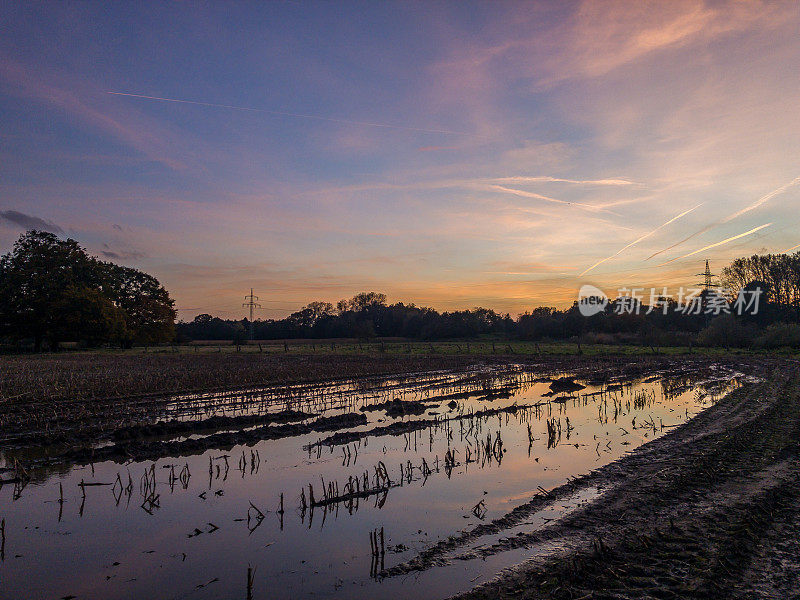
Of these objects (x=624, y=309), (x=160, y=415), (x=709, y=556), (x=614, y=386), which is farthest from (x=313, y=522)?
(x=624, y=309)

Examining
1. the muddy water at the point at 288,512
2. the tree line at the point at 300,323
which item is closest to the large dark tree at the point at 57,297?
the tree line at the point at 300,323

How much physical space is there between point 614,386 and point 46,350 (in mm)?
69429

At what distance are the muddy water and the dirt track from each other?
36cm

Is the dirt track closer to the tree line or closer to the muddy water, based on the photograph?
the muddy water

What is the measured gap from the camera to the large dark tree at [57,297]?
5934 centimetres

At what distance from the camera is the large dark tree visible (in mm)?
59344

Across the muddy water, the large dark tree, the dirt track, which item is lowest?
the muddy water

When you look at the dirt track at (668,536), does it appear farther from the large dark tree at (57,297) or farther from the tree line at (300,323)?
the large dark tree at (57,297)

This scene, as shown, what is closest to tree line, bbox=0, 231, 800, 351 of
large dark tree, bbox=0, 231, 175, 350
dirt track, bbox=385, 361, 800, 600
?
large dark tree, bbox=0, 231, 175, 350

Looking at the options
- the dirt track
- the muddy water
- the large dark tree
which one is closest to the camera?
the dirt track

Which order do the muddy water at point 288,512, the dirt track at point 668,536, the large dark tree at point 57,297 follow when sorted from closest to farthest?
the dirt track at point 668,536 → the muddy water at point 288,512 → the large dark tree at point 57,297

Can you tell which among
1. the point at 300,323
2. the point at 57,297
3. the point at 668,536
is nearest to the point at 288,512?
the point at 668,536

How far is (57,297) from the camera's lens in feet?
200

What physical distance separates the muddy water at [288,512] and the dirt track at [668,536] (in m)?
0.36
